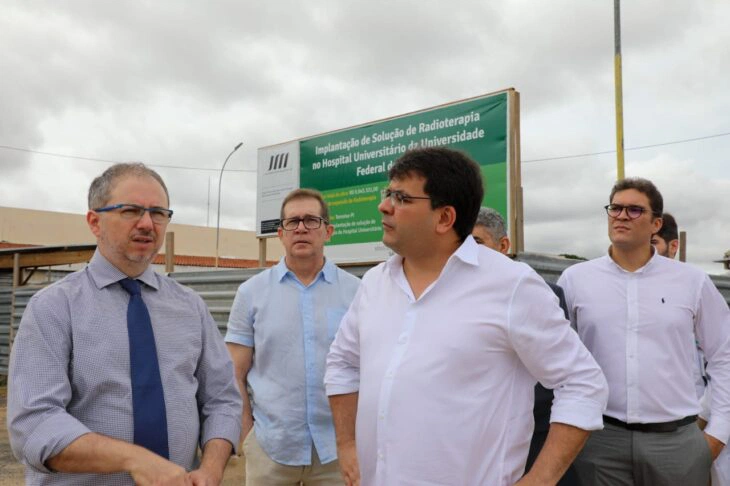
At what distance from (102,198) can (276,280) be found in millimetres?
1500

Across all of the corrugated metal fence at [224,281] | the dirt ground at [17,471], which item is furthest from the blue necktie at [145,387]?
the dirt ground at [17,471]

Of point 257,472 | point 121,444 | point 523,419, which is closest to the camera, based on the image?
point 121,444

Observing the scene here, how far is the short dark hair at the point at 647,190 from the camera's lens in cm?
334

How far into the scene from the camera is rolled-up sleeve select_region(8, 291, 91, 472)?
180cm

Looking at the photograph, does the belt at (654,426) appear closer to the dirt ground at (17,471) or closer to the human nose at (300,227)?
the human nose at (300,227)

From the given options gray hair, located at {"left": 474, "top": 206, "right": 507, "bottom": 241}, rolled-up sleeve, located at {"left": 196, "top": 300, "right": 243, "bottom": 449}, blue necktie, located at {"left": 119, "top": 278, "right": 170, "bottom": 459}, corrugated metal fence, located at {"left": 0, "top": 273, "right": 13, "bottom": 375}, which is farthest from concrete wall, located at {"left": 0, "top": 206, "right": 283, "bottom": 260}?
blue necktie, located at {"left": 119, "top": 278, "right": 170, "bottom": 459}

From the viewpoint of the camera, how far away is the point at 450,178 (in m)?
2.18

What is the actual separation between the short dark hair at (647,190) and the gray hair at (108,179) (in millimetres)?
2275

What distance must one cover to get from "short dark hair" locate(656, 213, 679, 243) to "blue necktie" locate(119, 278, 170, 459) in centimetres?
342

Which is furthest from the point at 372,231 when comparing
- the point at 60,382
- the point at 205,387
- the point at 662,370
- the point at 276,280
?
the point at 60,382

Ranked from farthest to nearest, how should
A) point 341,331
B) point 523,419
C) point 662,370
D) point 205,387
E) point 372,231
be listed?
point 372,231, point 662,370, point 341,331, point 205,387, point 523,419

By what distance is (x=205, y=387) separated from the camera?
2338mm

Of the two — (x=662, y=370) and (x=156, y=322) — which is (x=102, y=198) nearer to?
(x=156, y=322)

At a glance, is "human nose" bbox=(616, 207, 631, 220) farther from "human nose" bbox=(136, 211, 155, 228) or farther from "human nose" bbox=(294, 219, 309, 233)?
"human nose" bbox=(136, 211, 155, 228)
